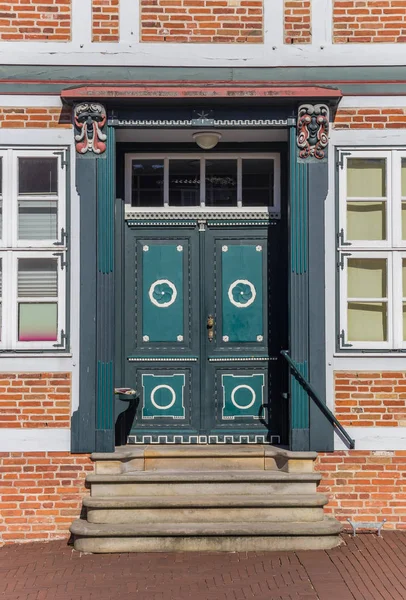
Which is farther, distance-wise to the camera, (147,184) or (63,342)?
(147,184)

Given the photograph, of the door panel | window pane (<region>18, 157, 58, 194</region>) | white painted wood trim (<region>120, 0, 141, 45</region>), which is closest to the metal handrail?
the door panel

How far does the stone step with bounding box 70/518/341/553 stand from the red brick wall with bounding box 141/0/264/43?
4.58 metres

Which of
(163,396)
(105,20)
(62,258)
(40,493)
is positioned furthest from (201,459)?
(105,20)

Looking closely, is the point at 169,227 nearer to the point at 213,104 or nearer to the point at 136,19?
the point at 213,104

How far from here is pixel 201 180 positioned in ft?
25.0

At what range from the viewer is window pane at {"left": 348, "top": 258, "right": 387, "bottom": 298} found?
23.7ft

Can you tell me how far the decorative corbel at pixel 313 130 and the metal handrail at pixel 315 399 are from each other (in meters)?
1.97

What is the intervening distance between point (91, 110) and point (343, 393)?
3.62 metres

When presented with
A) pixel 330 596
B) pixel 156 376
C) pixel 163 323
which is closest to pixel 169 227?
pixel 163 323

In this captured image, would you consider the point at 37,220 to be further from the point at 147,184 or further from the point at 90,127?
the point at 147,184

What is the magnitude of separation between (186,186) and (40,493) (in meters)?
3.38

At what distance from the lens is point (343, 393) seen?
707 cm

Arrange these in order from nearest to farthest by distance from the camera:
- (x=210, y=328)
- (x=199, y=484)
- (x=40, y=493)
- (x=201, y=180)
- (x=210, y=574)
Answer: (x=210, y=574), (x=199, y=484), (x=40, y=493), (x=210, y=328), (x=201, y=180)

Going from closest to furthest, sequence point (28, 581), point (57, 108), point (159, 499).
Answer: point (28, 581), point (159, 499), point (57, 108)
